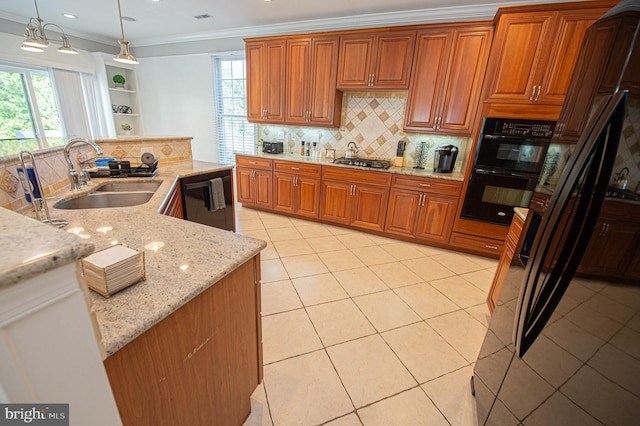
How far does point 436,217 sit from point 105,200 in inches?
125

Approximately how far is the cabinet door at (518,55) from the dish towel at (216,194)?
289 cm

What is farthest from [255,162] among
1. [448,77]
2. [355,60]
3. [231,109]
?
[448,77]

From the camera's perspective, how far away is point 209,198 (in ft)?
9.04

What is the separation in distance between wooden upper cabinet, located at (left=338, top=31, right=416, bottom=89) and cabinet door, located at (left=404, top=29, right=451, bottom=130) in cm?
10

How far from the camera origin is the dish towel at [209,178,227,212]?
2742 mm

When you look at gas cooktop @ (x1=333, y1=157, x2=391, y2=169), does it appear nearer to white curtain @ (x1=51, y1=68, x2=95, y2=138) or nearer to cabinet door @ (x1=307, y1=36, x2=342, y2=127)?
cabinet door @ (x1=307, y1=36, x2=342, y2=127)

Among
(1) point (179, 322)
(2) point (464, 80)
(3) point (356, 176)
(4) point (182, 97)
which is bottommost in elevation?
(1) point (179, 322)

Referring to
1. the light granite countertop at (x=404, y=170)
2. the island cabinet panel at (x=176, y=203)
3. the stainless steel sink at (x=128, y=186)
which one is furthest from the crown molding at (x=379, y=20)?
the stainless steel sink at (x=128, y=186)

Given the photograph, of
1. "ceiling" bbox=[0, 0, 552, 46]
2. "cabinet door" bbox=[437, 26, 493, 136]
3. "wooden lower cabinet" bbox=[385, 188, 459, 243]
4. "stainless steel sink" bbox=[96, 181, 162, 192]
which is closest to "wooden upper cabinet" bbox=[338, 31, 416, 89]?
"ceiling" bbox=[0, 0, 552, 46]

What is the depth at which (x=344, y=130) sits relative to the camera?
3873 millimetres

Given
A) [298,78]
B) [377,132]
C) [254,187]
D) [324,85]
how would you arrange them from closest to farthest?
[324,85] → [298,78] → [377,132] → [254,187]

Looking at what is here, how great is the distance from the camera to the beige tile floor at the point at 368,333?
1387mm

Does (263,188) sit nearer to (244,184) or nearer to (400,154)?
(244,184)

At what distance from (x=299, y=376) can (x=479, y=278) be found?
6.81 feet
